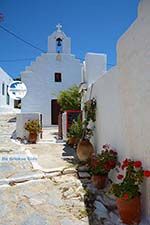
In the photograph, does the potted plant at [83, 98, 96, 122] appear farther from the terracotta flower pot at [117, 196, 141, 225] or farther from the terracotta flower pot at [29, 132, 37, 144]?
the terracotta flower pot at [29, 132, 37, 144]

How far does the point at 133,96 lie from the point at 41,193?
9.69 feet

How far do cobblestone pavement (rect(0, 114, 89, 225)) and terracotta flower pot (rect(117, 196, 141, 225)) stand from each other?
71cm

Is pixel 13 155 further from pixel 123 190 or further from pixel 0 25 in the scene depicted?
pixel 0 25

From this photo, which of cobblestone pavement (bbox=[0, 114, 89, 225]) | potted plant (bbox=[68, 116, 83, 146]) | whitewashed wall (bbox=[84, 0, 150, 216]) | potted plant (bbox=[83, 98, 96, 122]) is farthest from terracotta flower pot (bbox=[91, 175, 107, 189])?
potted plant (bbox=[68, 116, 83, 146])

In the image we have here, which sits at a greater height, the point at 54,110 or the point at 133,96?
the point at 133,96

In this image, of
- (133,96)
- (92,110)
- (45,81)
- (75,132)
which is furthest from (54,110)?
(133,96)

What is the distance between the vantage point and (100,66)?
11250mm

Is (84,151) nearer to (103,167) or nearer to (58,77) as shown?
(103,167)

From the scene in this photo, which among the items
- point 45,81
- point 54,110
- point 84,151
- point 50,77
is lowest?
point 84,151

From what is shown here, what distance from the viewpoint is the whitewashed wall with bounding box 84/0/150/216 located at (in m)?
4.50

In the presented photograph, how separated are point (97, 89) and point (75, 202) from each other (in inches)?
163

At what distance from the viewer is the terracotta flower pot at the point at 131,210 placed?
4359 millimetres

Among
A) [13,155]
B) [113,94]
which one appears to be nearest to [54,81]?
[13,155]

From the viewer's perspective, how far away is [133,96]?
5105 mm
